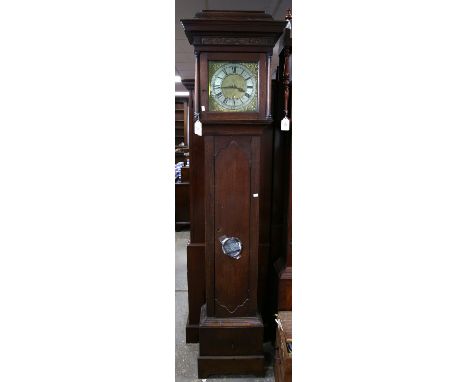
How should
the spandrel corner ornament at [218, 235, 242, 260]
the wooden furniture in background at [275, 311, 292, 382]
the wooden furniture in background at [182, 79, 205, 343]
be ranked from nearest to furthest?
1. the wooden furniture in background at [275, 311, 292, 382]
2. the spandrel corner ornament at [218, 235, 242, 260]
3. the wooden furniture in background at [182, 79, 205, 343]

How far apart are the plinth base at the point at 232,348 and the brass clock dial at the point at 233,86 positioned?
925 mm

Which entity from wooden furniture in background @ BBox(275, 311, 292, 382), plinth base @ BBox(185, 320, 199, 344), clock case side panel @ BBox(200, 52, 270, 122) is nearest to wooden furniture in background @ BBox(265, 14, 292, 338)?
clock case side panel @ BBox(200, 52, 270, 122)

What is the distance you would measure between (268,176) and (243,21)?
0.75m

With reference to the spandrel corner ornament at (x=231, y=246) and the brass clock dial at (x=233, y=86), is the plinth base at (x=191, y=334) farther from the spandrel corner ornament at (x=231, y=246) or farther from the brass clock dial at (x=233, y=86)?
the brass clock dial at (x=233, y=86)

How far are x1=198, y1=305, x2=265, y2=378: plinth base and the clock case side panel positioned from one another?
2.90 feet


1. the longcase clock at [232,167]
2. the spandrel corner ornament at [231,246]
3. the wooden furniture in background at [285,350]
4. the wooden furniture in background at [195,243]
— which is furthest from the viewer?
the wooden furniture in background at [195,243]

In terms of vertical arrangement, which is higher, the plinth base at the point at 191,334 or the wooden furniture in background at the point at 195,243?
the wooden furniture in background at the point at 195,243

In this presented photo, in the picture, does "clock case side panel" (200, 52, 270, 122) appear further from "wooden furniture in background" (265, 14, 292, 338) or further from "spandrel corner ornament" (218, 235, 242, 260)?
"spandrel corner ornament" (218, 235, 242, 260)

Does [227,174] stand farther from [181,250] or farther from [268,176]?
[181,250]

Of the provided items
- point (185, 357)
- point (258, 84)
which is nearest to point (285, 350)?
point (185, 357)

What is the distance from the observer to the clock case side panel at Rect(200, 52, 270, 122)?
4.90 feet

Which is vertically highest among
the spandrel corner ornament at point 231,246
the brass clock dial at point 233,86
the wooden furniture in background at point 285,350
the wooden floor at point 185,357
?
the brass clock dial at point 233,86

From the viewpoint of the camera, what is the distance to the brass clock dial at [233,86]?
151 cm

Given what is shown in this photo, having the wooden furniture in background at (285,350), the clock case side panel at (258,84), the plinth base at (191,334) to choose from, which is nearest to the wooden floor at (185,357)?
the plinth base at (191,334)
